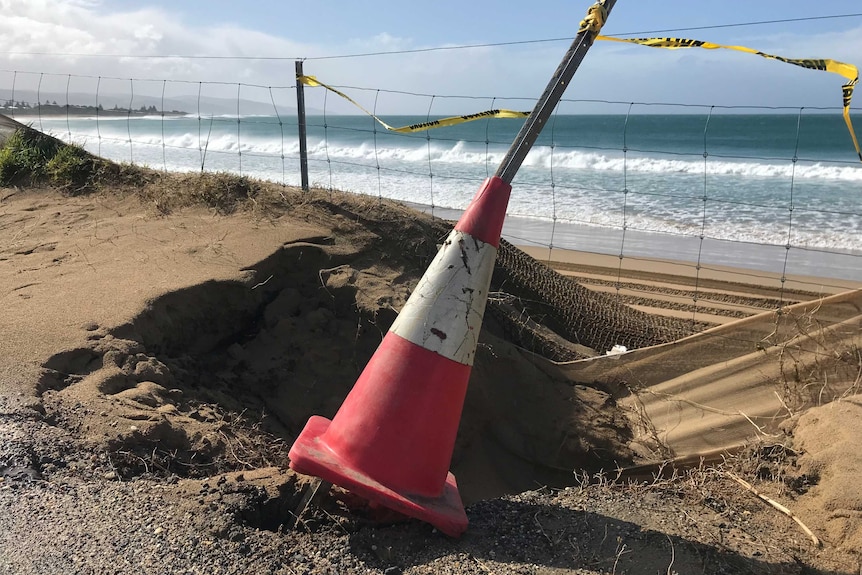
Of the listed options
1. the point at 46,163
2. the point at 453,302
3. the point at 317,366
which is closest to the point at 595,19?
the point at 453,302

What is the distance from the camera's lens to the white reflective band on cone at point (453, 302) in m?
2.72

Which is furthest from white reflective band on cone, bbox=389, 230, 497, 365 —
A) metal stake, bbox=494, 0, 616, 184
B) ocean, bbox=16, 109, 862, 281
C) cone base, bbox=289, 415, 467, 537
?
ocean, bbox=16, 109, 862, 281

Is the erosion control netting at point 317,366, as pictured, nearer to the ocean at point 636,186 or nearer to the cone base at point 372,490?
the cone base at point 372,490

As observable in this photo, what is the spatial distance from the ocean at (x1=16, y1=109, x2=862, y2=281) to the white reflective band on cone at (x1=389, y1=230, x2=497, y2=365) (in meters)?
3.18

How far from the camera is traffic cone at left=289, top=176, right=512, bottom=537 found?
2.54 metres

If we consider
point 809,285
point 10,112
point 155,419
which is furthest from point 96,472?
point 10,112

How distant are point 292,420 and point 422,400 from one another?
1602 mm

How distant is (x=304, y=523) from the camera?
2.51 metres

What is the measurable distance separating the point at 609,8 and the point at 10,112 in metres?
21.1

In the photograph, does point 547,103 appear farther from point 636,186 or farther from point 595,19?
point 636,186

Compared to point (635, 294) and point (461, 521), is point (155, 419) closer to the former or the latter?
point (461, 521)

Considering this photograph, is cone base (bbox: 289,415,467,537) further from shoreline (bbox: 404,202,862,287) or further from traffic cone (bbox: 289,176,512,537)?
shoreline (bbox: 404,202,862,287)

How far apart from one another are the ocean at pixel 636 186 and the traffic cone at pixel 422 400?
3.19m

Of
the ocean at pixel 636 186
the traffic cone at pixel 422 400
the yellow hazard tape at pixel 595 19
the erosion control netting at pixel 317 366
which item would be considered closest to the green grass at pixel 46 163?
the ocean at pixel 636 186
